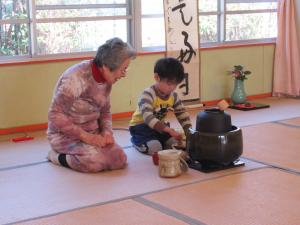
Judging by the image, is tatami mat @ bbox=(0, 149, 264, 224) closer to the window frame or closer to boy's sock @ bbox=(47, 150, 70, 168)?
boy's sock @ bbox=(47, 150, 70, 168)

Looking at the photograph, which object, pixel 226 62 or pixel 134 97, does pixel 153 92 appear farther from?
pixel 226 62

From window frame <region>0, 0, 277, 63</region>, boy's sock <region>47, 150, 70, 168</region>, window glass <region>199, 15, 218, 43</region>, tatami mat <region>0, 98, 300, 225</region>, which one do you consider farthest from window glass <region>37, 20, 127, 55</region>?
boy's sock <region>47, 150, 70, 168</region>

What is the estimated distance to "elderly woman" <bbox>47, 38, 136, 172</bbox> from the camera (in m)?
3.30

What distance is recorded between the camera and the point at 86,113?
345 centimetres

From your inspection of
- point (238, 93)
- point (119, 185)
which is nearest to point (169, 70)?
point (119, 185)

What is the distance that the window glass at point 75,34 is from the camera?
488cm

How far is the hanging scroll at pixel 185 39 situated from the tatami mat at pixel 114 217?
9.27 feet

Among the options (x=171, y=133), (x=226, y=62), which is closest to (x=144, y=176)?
(x=171, y=133)

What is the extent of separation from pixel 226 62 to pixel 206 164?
2.71 m

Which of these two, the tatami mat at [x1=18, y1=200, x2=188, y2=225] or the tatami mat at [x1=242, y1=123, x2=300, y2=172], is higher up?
the tatami mat at [x1=242, y1=123, x2=300, y2=172]

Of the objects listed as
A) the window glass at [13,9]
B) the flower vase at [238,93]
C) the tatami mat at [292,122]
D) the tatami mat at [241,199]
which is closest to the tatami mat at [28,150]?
the window glass at [13,9]

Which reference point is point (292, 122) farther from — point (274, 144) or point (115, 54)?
point (115, 54)

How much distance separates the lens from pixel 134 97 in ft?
17.3

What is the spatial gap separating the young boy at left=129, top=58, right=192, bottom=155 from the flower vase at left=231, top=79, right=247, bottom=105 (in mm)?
1997
